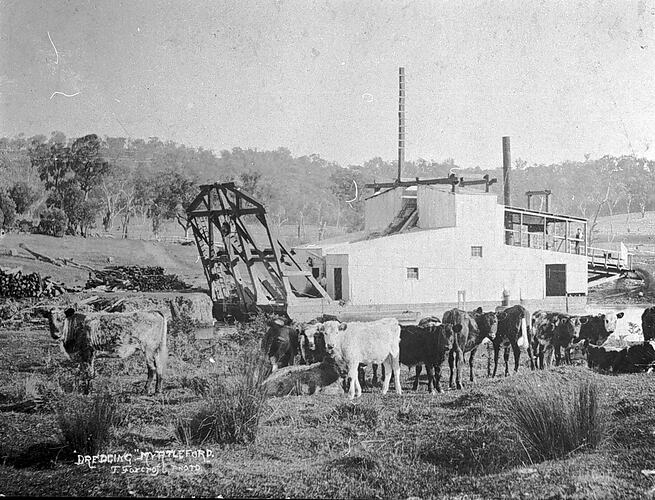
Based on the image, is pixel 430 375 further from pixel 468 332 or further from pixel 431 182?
pixel 431 182

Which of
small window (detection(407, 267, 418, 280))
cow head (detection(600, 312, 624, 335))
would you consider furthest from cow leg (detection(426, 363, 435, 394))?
cow head (detection(600, 312, 624, 335))

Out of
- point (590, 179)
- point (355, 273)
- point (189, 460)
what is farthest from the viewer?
point (590, 179)

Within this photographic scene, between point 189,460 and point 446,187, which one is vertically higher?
point 446,187

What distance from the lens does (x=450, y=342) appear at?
513 centimetres

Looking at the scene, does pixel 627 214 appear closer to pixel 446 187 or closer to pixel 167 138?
pixel 446 187

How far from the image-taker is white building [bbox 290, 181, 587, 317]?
5.20 m

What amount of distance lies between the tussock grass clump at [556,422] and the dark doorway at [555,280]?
3.13 ft

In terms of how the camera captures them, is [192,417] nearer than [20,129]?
Yes

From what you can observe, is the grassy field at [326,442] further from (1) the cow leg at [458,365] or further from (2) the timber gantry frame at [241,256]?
(2) the timber gantry frame at [241,256]

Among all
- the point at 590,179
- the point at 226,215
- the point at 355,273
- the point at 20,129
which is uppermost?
the point at 20,129

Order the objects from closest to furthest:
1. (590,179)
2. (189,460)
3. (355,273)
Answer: (189,460), (355,273), (590,179)

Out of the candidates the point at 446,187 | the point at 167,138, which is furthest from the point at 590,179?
the point at 167,138

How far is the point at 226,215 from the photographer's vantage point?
5.32 m

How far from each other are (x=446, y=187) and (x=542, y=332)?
150cm
